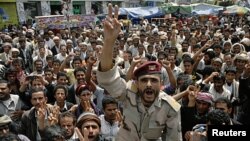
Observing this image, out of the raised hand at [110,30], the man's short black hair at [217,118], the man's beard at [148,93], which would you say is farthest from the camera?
the man's short black hair at [217,118]

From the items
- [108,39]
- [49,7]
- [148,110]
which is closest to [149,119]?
[148,110]

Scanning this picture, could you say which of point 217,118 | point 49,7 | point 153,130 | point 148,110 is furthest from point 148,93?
point 49,7

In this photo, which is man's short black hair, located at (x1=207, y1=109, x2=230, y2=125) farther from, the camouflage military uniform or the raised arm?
the raised arm

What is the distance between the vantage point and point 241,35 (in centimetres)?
996

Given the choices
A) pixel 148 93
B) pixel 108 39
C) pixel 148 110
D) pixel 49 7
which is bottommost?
pixel 49 7

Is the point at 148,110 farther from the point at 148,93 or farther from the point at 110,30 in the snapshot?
the point at 110,30

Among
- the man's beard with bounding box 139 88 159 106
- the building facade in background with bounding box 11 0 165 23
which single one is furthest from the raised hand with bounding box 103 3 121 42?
the building facade in background with bounding box 11 0 165 23

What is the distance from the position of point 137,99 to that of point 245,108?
2403 millimetres

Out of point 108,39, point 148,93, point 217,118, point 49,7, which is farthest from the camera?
point 49,7

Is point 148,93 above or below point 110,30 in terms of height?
below

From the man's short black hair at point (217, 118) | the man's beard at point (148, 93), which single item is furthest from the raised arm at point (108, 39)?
the man's short black hair at point (217, 118)

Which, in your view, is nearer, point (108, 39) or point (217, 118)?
point (108, 39)

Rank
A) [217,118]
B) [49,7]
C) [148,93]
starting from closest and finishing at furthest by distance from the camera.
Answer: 1. [148,93]
2. [217,118]
3. [49,7]

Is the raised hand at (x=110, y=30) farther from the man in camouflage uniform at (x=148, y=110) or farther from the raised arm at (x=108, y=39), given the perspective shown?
the man in camouflage uniform at (x=148, y=110)
